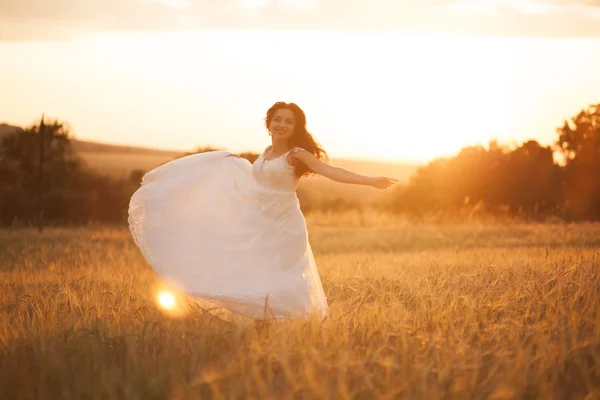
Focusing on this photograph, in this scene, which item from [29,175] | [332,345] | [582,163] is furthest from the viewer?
[582,163]

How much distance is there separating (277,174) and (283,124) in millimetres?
558

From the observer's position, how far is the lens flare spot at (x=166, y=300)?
20.3ft

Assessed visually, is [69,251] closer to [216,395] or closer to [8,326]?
[8,326]

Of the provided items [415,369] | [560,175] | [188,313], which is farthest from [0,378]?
[560,175]

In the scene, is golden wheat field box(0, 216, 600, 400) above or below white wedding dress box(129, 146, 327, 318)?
below

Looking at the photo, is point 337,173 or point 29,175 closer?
point 337,173

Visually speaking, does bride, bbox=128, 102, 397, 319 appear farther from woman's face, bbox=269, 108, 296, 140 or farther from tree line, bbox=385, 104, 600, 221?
tree line, bbox=385, 104, 600, 221

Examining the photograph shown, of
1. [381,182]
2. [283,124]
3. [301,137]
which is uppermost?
[283,124]

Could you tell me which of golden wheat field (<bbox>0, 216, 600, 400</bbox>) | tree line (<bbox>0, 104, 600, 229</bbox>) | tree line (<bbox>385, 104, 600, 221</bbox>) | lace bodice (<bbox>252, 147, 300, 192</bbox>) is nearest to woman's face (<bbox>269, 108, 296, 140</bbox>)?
lace bodice (<bbox>252, 147, 300, 192</bbox>)

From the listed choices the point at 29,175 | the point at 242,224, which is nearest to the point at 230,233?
the point at 242,224

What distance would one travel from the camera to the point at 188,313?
5.97m

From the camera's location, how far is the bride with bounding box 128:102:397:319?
17.7ft

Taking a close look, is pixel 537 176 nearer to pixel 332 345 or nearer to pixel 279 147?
pixel 279 147

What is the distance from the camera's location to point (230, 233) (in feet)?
18.8
